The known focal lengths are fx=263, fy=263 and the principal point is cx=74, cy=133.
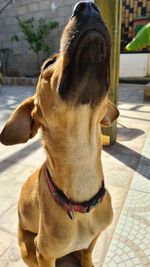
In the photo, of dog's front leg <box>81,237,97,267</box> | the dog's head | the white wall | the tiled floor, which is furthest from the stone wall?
dog's front leg <box>81,237,97,267</box>

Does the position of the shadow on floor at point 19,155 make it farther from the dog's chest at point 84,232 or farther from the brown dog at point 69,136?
the dog's chest at point 84,232

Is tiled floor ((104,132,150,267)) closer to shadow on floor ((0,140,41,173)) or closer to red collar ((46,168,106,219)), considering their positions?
red collar ((46,168,106,219))

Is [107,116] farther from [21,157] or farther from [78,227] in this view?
[21,157]

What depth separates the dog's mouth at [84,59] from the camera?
119 centimetres

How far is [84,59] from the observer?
123 cm

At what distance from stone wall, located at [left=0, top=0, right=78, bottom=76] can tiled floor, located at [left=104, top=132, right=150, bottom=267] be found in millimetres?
9057

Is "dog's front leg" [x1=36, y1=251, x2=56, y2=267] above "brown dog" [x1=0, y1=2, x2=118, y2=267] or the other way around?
the other way around

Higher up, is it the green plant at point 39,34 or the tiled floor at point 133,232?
the green plant at point 39,34

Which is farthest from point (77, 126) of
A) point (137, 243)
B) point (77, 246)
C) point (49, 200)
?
point (137, 243)

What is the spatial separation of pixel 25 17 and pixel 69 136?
37.6 feet

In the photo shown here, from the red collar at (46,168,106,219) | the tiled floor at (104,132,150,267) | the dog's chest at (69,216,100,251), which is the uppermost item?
the red collar at (46,168,106,219)

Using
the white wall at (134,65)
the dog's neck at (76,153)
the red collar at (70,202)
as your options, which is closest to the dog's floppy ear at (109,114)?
the dog's neck at (76,153)

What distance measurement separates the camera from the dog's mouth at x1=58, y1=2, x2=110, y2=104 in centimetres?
119

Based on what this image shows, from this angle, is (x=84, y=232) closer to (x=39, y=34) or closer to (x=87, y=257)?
(x=87, y=257)
